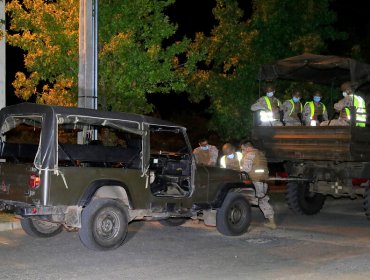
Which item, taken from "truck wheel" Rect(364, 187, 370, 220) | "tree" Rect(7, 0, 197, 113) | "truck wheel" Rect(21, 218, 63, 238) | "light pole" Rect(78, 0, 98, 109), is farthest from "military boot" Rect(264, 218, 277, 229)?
"tree" Rect(7, 0, 197, 113)

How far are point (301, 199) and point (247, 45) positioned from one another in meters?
6.39

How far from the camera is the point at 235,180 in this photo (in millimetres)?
10727

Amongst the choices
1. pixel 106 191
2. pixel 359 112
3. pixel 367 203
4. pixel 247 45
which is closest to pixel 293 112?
pixel 359 112

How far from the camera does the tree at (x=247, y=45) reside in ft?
60.3

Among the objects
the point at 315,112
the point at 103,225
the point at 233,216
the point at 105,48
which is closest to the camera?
the point at 103,225

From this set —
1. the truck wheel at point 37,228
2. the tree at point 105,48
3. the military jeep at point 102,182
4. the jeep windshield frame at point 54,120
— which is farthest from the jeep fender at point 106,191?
the tree at point 105,48

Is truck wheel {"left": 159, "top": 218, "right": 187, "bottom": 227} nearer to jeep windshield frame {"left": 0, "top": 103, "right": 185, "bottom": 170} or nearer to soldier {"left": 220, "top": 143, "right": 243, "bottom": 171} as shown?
soldier {"left": 220, "top": 143, "right": 243, "bottom": 171}

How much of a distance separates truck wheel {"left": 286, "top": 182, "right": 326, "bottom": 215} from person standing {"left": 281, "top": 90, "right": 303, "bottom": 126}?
1.37m

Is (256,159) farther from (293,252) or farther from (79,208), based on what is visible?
(79,208)

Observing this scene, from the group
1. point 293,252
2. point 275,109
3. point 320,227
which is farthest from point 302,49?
point 293,252

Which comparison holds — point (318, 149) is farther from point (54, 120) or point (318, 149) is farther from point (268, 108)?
point (54, 120)

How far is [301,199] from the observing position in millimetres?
13703

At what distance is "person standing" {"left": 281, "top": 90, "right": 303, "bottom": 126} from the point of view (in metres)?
13.7

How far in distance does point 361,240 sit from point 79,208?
15.8 feet
